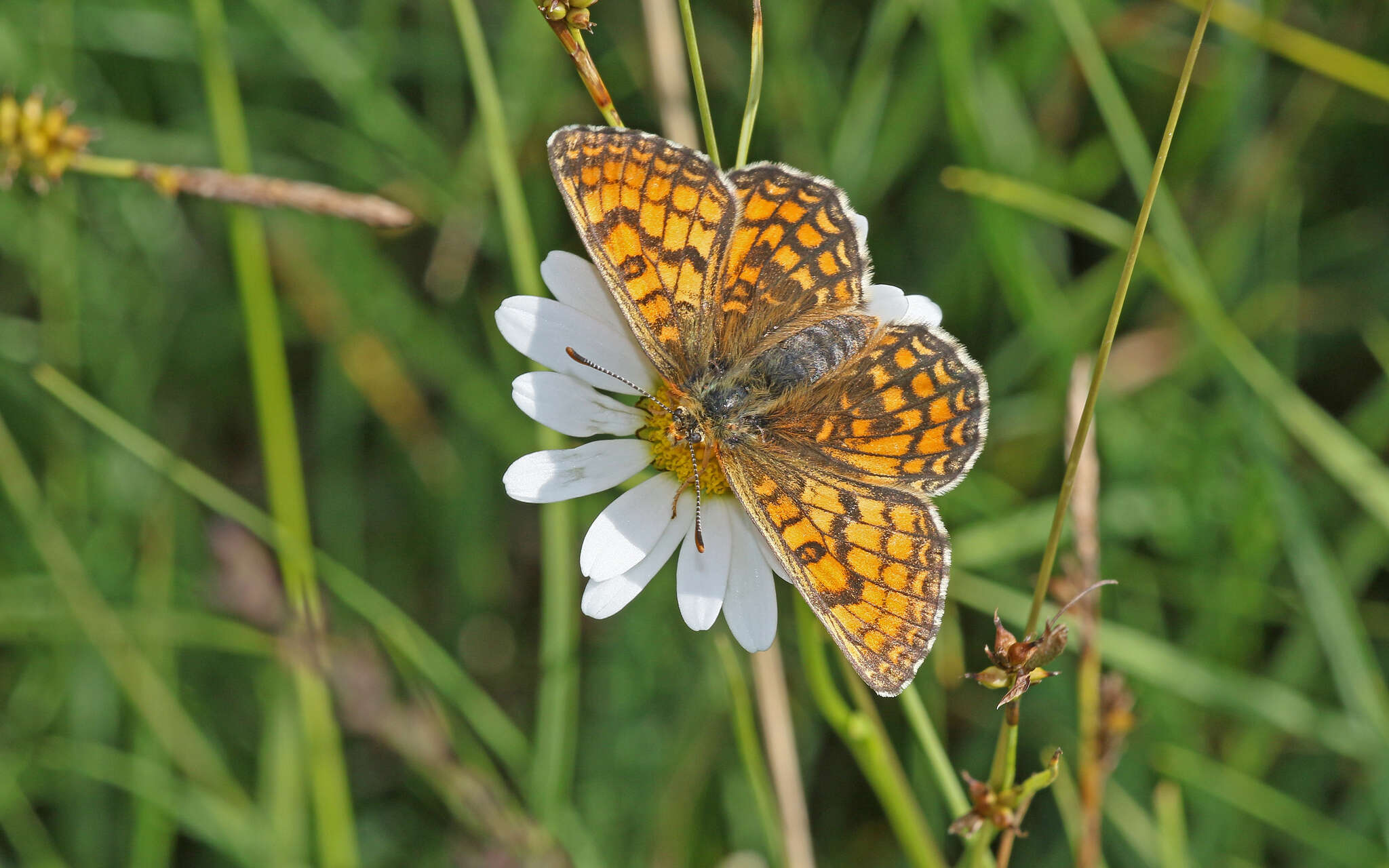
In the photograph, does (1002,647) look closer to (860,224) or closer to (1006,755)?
(1006,755)

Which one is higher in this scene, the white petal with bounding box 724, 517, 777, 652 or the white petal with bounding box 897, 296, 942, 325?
the white petal with bounding box 897, 296, 942, 325

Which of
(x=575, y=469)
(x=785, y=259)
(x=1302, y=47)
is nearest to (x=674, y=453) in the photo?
(x=575, y=469)

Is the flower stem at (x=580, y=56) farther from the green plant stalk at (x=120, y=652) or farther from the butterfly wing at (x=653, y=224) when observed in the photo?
the green plant stalk at (x=120, y=652)

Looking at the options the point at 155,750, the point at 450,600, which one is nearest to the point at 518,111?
the point at 450,600

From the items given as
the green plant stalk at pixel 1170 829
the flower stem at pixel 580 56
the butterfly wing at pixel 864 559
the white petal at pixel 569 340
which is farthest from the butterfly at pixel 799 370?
the green plant stalk at pixel 1170 829

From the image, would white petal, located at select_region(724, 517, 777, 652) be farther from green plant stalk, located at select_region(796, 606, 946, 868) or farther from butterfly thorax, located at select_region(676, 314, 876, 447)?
butterfly thorax, located at select_region(676, 314, 876, 447)

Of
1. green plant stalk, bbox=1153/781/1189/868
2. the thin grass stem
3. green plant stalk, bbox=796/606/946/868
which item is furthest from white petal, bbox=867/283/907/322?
the thin grass stem

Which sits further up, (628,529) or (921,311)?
(921,311)
